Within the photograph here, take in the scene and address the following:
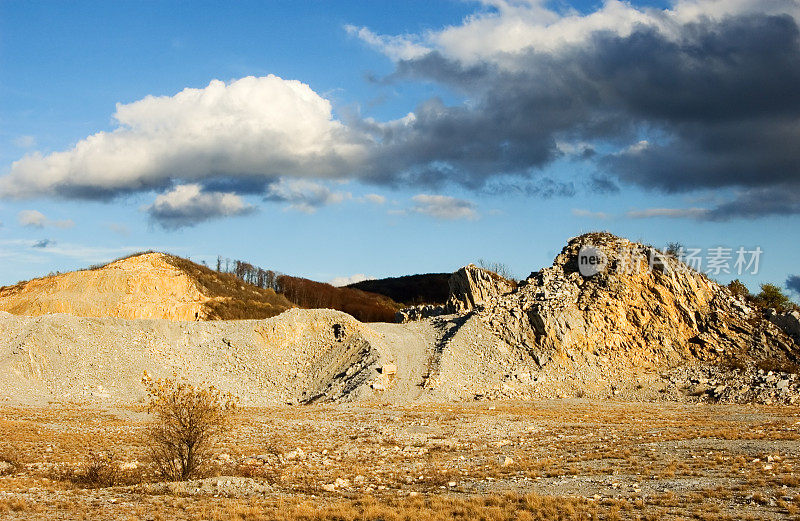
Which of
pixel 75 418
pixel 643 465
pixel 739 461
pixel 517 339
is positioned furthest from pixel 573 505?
pixel 517 339

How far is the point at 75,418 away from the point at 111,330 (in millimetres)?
16847

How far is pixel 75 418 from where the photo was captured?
36.0 metres

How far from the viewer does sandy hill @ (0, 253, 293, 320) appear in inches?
2840

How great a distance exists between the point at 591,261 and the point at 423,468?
4046 cm

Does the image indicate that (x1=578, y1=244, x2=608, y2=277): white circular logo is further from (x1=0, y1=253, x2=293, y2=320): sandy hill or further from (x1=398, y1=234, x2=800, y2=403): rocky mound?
(x1=0, y1=253, x2=293, y2=320): sandy hill

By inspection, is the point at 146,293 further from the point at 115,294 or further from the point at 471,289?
the point at 471,289

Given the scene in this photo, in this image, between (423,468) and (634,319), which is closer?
(423,468)

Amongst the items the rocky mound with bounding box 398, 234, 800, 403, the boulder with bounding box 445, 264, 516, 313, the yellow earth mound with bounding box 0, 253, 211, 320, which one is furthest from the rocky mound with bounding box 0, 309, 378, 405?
the yellow earth mound with bounding box 0, 253, 211, 320

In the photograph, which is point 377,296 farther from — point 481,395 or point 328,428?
point 328,428

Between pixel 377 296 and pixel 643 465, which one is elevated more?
pixel 377 296

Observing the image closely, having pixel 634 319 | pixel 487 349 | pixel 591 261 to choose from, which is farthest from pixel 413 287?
pixel 487 349

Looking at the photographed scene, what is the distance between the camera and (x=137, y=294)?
75938 mm

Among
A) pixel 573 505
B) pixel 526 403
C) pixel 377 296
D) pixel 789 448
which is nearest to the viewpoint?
pixel 573 505

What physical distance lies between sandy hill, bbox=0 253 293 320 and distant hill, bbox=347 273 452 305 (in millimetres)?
55783
